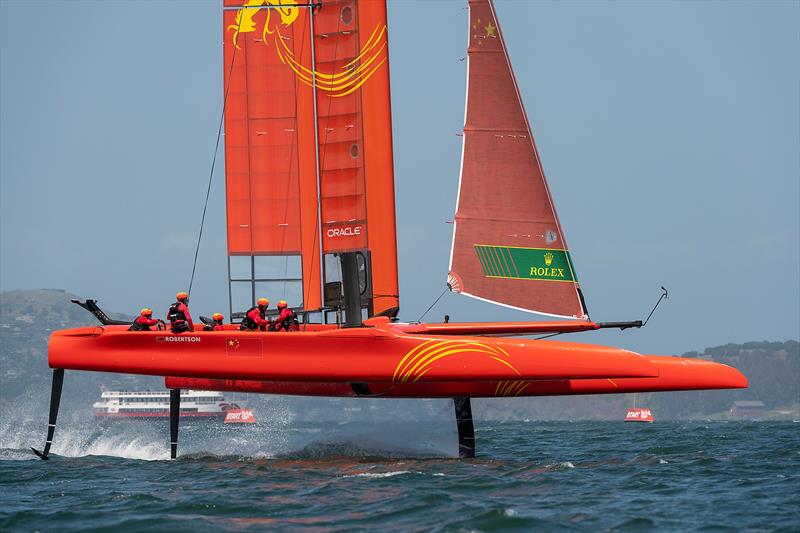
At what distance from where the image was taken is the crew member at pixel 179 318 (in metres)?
17.1

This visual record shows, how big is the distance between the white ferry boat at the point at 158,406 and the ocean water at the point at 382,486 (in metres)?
67.9

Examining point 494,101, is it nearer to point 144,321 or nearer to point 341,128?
point 341,128

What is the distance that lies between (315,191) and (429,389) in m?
4.50

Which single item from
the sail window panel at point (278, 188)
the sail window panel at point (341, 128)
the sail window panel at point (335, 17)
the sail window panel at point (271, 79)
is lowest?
the sail window panel at point (278, 188)

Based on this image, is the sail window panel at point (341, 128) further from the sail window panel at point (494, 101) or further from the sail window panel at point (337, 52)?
the sail window panel at point (494, 101)

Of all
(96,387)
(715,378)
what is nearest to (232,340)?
(715,378)

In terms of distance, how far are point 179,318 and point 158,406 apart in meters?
73.4

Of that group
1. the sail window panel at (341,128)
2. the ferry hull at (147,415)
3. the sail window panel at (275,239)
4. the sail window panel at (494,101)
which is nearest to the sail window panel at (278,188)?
the sail window panel at (275,239)

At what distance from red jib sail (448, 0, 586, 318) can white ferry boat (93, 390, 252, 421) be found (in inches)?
2776

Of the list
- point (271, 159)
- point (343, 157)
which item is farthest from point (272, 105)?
point (343, 157)

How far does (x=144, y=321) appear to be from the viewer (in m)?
17.6

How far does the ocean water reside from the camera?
11141 millimetres

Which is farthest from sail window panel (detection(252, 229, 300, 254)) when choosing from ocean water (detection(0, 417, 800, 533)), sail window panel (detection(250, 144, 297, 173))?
ocean water (detection(0, 417, 800, 533))

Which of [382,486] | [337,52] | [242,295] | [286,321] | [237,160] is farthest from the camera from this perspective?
[237,160]
